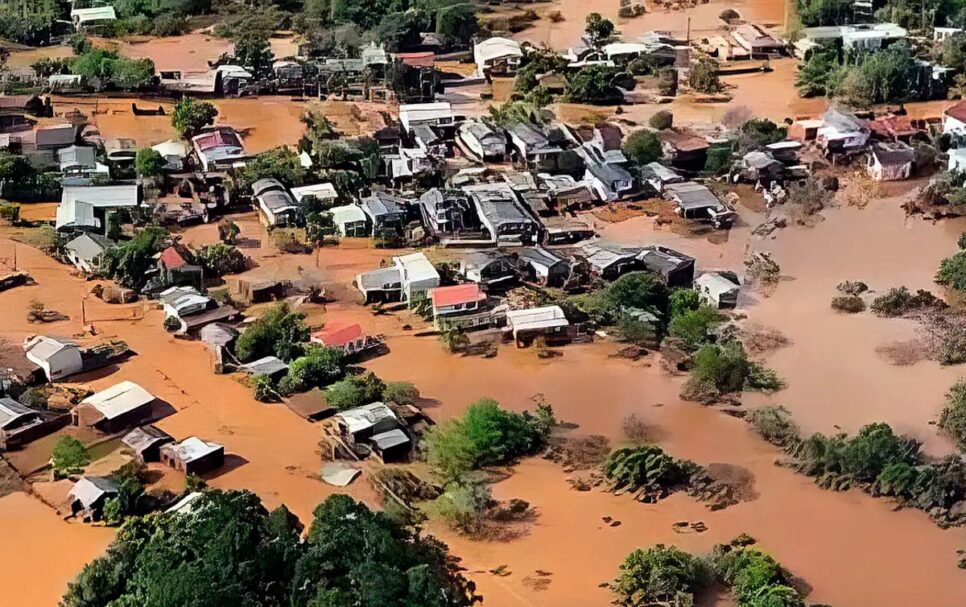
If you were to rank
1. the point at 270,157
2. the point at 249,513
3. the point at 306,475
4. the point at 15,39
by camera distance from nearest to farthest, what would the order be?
the point at 249,513, the point at 306,475, the point at 270,157, the point at 15,39

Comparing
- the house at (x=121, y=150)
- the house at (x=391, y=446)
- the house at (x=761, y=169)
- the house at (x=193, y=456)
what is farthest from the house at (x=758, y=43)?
the house at (x=193, y=456)

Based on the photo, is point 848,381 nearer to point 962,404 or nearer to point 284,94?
point 962,404

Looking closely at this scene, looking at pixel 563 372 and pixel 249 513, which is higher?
pixel 249 513

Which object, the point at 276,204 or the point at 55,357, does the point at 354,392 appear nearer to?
the point at 55,357

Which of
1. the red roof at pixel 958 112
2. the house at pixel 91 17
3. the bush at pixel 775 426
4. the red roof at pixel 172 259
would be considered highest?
the house at pixel 91 17

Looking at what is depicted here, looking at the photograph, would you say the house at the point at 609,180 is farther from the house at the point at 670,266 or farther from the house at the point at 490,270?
the house at the point at 490,270

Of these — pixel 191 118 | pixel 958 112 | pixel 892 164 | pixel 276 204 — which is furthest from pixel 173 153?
pixel 958 112

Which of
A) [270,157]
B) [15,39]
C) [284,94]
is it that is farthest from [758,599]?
[15,39]
